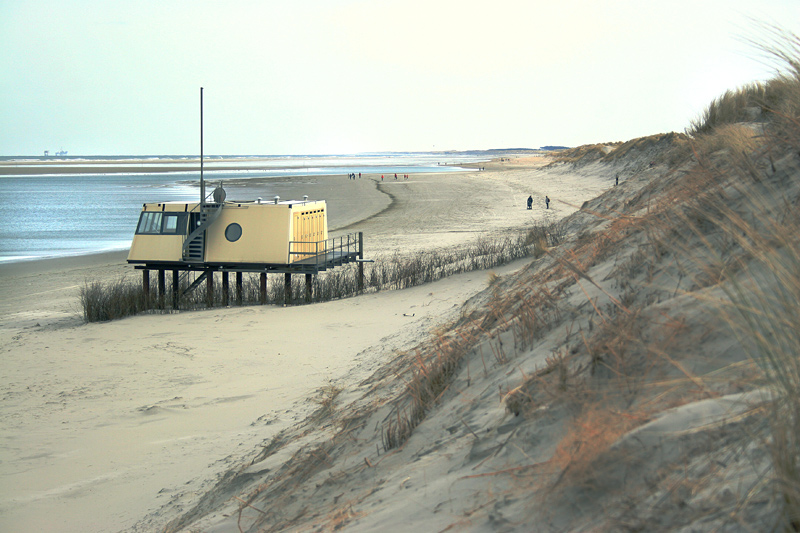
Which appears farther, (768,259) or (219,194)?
(219,194)

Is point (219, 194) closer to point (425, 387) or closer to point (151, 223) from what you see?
point (151, 223)

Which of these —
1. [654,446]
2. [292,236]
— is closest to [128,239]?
[292,236]

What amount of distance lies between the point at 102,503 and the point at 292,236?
12.2 meters

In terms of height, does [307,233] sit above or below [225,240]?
above

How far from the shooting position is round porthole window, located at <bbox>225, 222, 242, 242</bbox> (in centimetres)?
1777

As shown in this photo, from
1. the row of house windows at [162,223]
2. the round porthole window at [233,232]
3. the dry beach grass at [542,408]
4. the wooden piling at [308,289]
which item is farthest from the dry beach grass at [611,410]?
the row of house windows at [162,223]

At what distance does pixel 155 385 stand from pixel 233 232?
8.46 meters

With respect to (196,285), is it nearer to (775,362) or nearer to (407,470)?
(407,470)

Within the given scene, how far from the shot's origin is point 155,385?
32.5 ft

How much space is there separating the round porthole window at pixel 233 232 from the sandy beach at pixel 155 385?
2317 mm

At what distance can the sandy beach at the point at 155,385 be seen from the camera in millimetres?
6344

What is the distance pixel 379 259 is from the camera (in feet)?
78.6

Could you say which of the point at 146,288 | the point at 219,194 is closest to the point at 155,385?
the point at 219,194

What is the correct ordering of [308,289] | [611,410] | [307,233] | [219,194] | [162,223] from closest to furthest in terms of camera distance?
1. [611,410]
2. [219,194]
3. [308,289]
4. [162,223]
5. [307,233]
